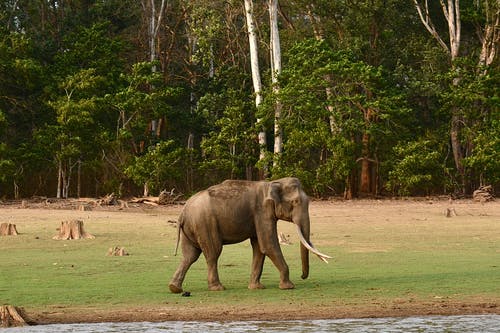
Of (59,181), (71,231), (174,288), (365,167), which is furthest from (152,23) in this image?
(174,288)

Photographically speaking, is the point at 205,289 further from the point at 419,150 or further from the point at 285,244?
the point at 419,150

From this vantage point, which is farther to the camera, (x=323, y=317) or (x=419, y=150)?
(x=419, y=150)

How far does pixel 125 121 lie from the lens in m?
37.3

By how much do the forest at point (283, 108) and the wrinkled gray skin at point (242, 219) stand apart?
834 inches

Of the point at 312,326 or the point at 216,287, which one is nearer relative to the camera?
the point at 312,326

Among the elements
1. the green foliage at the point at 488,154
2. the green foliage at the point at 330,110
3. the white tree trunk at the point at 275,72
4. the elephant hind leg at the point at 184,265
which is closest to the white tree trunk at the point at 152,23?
the white tree trunk at the point at 275,72

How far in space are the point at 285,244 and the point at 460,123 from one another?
715 inches

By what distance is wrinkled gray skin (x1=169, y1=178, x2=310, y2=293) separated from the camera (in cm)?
1311

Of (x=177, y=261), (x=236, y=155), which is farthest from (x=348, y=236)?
(x=236, y=155)

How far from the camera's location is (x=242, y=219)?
1325 centimetres

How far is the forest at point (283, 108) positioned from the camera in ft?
114

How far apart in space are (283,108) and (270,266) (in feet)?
63.6

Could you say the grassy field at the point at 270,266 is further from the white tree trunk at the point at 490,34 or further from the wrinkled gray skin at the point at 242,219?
the white tree trunk at the point at 490,34

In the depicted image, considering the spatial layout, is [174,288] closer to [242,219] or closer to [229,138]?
[242,219]
